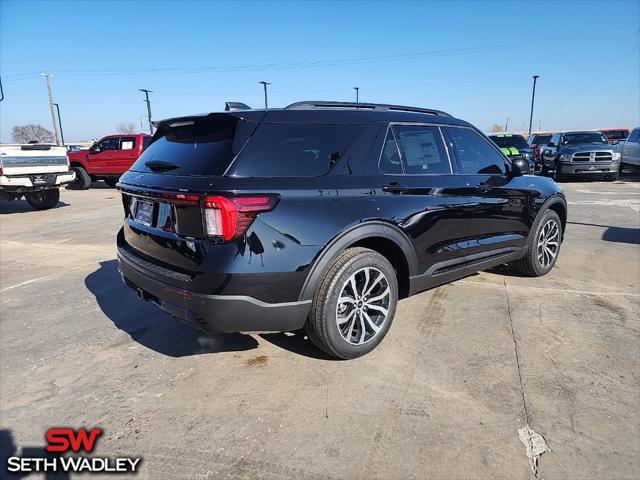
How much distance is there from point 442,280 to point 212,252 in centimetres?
211

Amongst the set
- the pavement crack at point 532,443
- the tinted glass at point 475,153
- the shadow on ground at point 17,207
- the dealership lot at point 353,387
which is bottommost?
the pavement crack at point 532,443

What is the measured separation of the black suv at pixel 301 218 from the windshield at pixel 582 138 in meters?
14.9

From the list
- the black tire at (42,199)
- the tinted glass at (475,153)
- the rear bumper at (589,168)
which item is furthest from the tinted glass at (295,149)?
the rear bumper at (589,168)

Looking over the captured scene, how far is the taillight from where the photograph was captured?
2441 mm

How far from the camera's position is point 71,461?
2.22m

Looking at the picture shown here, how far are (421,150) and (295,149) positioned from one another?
4.20 ft

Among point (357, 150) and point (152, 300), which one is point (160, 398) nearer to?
point (152, 300)

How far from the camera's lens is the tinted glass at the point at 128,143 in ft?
53.3

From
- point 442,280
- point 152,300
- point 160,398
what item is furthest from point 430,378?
point 152,300

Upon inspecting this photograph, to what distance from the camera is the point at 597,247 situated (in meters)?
6.27

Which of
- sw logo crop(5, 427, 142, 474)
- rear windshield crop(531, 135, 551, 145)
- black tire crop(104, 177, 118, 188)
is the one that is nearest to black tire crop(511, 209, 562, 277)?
sw logo crop(5, 427, 142, 474)

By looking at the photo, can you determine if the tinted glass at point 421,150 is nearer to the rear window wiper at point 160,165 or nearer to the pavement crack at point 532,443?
the rear window wiper at point 160,165

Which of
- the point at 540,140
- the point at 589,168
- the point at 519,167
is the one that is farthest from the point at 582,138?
the point at 519,167

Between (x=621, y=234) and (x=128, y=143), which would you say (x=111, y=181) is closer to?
(x=128, y=143)
